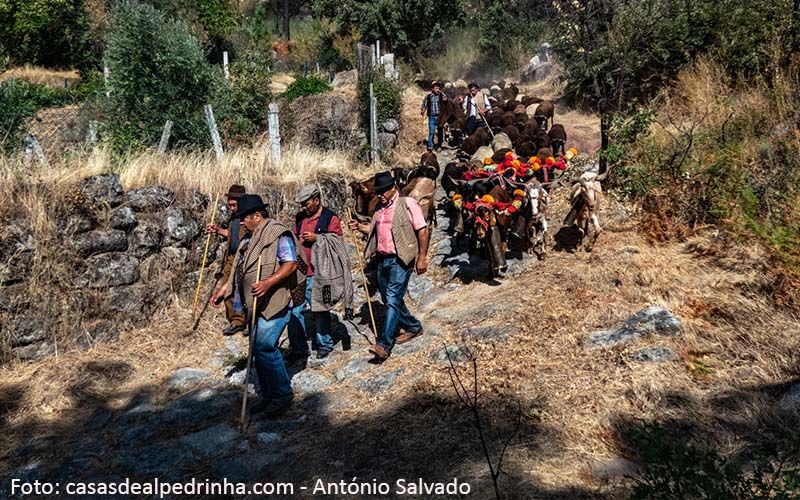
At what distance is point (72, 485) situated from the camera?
15.0ft

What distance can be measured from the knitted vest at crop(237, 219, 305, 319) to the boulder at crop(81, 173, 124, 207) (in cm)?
324

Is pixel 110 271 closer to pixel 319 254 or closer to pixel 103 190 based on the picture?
pixel 103 190

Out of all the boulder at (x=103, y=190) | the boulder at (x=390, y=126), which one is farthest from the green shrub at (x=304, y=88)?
the boulder at (x=103, y=190)

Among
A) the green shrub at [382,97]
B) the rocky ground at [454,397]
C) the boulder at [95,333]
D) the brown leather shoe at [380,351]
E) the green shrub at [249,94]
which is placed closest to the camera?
the rocky ground at [454,397]

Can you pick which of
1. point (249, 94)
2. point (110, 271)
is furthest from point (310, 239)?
point (249, 94)

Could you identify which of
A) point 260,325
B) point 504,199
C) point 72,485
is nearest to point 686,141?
point 504,199

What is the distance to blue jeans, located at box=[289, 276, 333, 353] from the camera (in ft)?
20.9

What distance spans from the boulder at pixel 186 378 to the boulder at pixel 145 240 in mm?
1730

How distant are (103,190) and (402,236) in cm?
394

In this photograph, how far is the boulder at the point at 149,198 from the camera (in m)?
7.65

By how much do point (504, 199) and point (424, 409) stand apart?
12.2 ft

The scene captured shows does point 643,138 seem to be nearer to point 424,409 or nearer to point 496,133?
point 496,133

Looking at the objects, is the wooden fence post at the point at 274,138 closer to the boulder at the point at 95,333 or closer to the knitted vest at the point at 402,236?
the boulder at the point at 95,333

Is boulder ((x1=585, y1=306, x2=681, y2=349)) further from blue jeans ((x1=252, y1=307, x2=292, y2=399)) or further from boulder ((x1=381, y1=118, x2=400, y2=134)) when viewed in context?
boulder ((x1=381, y1=118, x2=400, y2=134))
